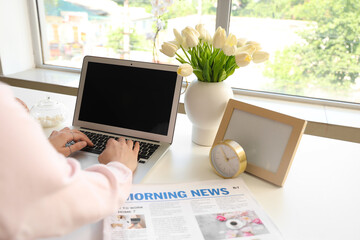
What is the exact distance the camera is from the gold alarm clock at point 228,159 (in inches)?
34.3

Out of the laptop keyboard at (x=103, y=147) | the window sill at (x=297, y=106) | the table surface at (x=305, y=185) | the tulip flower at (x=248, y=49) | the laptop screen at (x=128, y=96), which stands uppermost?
the tulip flower at (x=248, y=49)

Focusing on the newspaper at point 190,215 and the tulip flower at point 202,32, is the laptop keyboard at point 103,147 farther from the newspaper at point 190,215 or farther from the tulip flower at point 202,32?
the tulip flower at point 202,32

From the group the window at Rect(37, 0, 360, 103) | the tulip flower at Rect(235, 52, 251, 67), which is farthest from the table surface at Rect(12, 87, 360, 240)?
the window at Rect(37, 0, 360, 103)

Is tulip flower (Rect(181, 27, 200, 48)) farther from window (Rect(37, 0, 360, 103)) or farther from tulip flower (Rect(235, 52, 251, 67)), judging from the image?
window (Rect(37, 0, 360, 103))

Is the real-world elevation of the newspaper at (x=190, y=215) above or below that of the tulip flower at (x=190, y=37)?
below

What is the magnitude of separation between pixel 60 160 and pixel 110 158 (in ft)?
1.06

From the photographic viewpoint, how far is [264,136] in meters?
0.90

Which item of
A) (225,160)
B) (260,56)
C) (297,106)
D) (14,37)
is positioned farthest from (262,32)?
(14,37)

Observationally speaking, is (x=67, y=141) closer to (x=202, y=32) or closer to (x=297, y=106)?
(x=202, y=32)

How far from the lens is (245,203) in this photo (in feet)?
2.53

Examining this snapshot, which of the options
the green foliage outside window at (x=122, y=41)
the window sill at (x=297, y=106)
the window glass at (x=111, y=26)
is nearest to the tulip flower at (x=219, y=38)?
the window sill at (x=297, y=106)

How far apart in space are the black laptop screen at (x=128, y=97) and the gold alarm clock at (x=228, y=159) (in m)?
0.20

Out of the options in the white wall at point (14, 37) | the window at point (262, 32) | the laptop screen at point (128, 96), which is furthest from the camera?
the white wall at point (14, 37)

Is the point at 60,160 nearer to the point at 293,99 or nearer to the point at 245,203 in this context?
the point at 245,203
